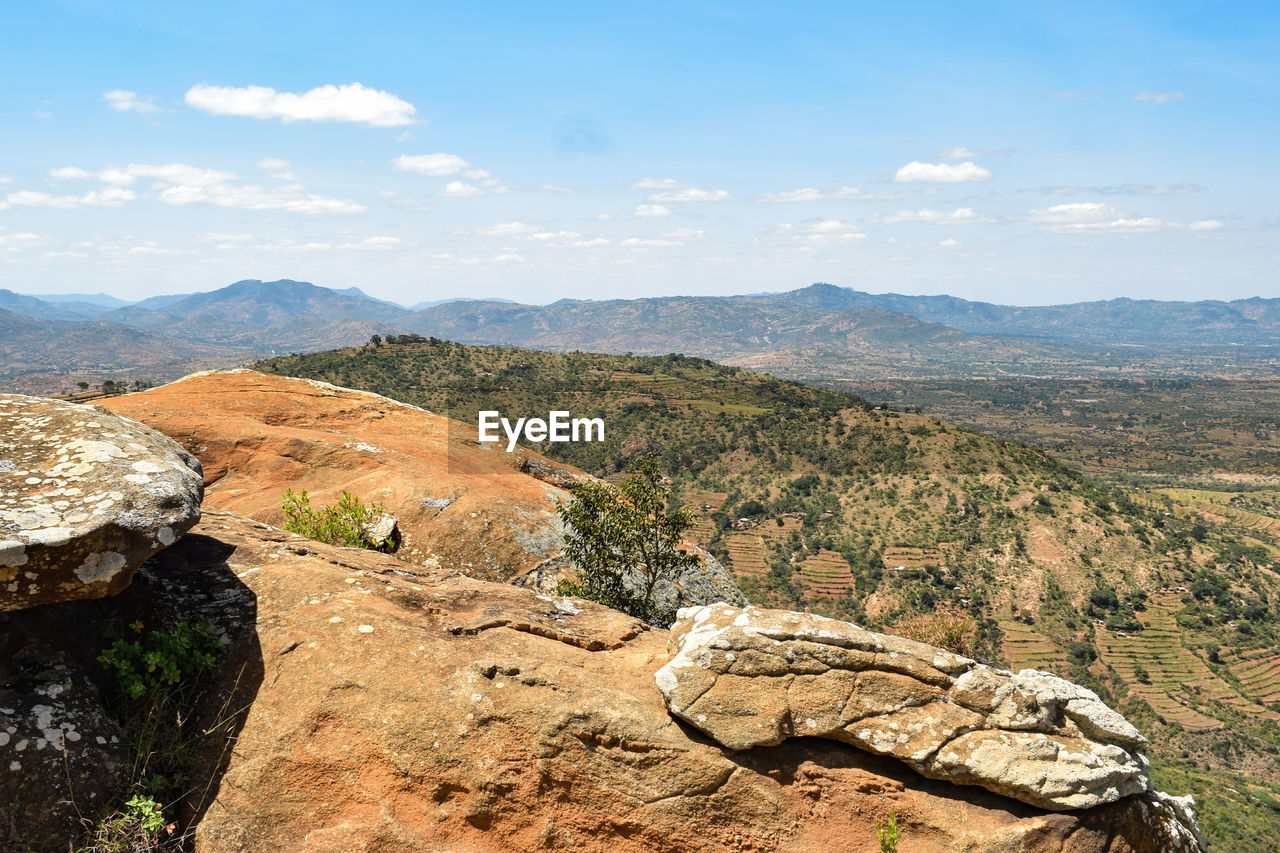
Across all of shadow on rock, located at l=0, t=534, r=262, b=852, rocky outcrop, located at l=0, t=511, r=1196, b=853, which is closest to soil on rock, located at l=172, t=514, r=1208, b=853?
rocky outcrop, located at l=0, t=511, r=1196, b=853

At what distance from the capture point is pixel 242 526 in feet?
40.9

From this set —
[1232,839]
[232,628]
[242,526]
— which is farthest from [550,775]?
[1232,839]

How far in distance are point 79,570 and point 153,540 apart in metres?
0.78

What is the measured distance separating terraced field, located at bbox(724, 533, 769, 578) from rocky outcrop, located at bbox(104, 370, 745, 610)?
75.8 m

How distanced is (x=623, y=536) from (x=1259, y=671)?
105 metres

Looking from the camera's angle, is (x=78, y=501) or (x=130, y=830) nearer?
(x=130, y=830)

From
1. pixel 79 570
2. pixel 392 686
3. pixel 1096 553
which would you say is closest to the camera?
pixel 79 570

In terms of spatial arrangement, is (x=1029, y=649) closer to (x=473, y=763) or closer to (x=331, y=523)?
(x=331, y=523)


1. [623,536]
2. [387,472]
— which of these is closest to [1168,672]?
[623,536]

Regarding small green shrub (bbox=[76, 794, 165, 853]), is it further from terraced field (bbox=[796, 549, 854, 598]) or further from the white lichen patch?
terraced field (bbox=[796, 549, 854, 598])

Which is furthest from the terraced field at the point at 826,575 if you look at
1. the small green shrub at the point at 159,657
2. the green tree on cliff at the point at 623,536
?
the small green shrub at the point at 159,657

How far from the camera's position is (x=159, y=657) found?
8.28 metres

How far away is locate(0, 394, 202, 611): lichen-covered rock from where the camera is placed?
7.18m

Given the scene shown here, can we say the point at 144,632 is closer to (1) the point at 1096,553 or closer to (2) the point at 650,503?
(2) the point at 650,503
